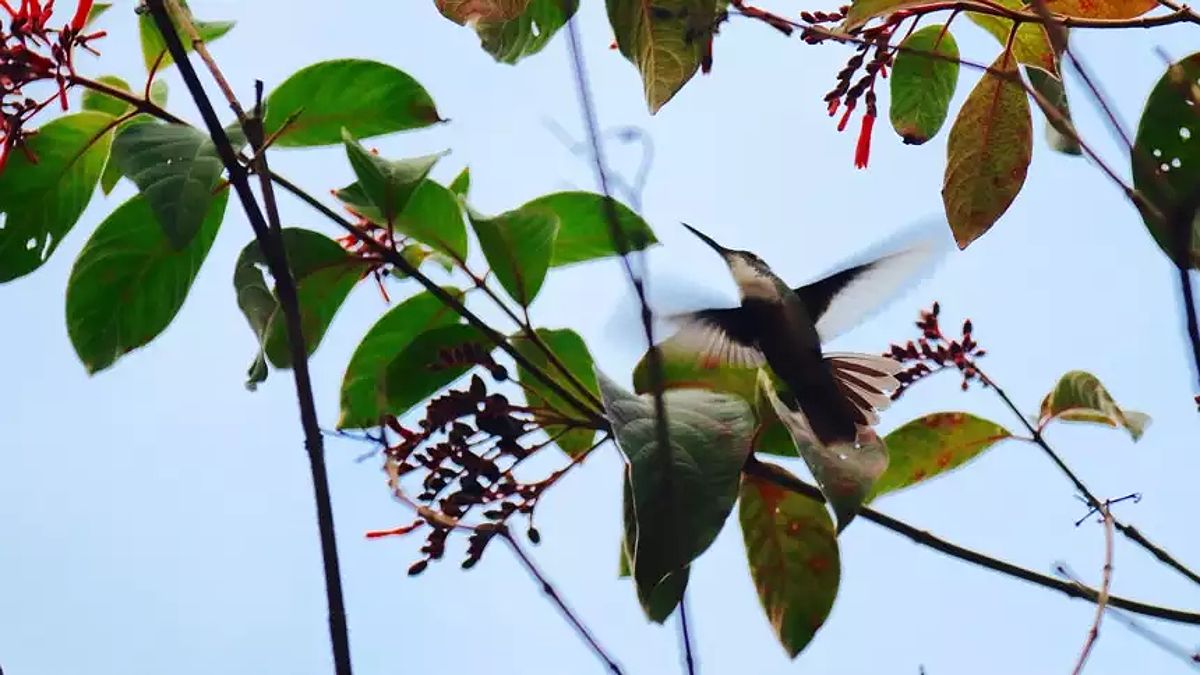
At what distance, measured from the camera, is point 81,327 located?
136cm

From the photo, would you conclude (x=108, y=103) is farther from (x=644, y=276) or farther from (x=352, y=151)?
(x=644, y=276)

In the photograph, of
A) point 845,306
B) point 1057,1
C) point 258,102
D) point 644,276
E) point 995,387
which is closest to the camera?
point 644,276

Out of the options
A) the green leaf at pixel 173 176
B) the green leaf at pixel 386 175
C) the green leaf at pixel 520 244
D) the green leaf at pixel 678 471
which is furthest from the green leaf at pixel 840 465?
the green leaf at pixel 173 176

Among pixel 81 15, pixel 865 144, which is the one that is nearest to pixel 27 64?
pixel 81 15

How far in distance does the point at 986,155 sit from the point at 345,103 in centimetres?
70

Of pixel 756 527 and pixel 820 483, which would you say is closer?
pixel 820 483

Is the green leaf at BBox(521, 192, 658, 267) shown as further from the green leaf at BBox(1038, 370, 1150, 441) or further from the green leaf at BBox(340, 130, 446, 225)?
the green leaf at BBox(1038, 370, 1150, 441)

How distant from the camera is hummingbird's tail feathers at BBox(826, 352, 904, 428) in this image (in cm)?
160

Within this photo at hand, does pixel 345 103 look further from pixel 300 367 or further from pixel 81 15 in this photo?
pixel 300 367

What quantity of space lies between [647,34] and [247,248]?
44 centimetres

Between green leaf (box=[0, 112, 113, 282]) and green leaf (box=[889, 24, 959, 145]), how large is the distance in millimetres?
872

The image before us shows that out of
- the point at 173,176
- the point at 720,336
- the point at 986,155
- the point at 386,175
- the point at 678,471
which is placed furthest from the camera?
the point at 720,336

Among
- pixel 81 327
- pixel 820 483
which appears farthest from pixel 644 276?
pixel 81 327

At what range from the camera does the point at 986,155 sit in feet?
4.94
